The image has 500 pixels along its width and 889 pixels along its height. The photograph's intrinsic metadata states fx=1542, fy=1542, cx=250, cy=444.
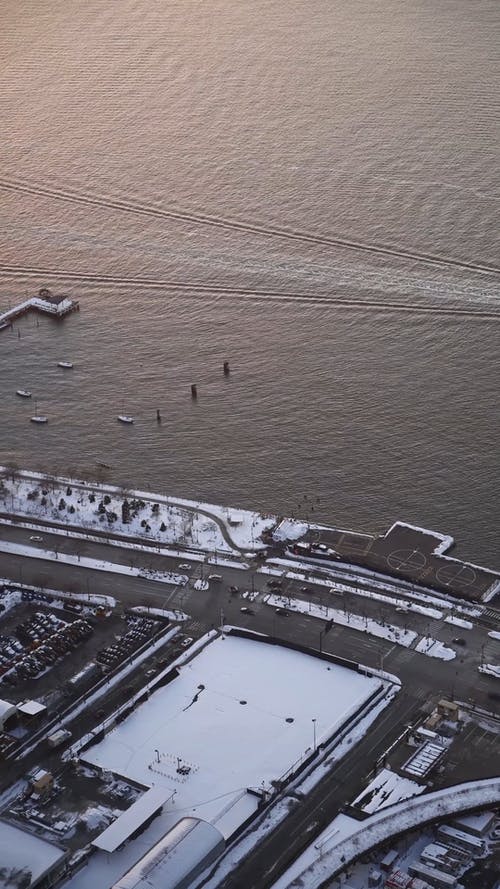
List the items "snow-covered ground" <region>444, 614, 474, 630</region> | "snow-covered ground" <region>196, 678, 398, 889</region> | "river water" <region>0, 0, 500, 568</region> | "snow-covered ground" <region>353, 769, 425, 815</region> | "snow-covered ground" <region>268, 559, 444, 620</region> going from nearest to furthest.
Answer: "snow-covered ground" <region>196, 678, 398, 889</region> < "snow-covered ground" <region>353, 769, 425, 815</region> < "snow-covered ground" <region>444, 614, 474, 630</region> < "snow-covered ground" <region>268, 559, 444, 620</region> < "river water" <region>0, 0, 500, 568</region>

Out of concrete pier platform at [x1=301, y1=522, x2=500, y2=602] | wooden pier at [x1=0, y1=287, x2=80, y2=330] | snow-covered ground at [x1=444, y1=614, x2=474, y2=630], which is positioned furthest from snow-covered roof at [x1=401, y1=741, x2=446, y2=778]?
wooden pier at [x1=0, y1=287, x2=80, y2=330]

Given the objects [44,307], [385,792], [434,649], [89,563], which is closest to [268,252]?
[44,307]

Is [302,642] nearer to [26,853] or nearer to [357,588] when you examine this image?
[357,588]

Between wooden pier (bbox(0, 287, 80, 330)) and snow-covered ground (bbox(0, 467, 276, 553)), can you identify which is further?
wooden pier (bbox(0, 287, 80, 330))

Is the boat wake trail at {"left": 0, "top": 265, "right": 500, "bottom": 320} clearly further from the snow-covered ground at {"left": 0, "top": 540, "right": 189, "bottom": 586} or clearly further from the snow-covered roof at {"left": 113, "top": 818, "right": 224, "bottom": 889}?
the snow-covered roof at {"left": 113, "top": 818, "right": 224, "bottom": 889}

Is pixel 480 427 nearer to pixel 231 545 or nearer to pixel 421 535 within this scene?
pixel 421 535

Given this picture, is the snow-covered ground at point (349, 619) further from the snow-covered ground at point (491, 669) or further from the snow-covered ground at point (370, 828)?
the snow-covered ground at point (370, 828)
